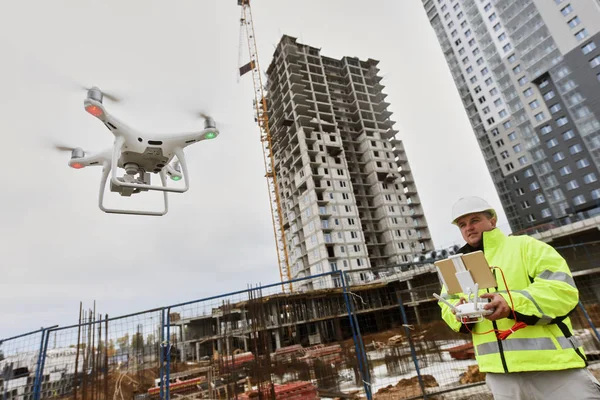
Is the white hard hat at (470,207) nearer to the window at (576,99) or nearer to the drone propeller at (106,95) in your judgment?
the drone propeller at (106,95)

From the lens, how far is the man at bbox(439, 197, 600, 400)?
5.45 ft

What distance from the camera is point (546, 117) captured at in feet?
146

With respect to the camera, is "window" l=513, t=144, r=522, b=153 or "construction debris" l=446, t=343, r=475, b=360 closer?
"construction debris" l=446, t=343, r=475, b=360

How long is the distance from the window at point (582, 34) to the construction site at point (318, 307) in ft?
85.5

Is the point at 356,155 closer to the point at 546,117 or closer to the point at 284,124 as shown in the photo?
the point at 284,124

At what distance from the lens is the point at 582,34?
38500mm

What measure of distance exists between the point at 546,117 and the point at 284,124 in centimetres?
3728

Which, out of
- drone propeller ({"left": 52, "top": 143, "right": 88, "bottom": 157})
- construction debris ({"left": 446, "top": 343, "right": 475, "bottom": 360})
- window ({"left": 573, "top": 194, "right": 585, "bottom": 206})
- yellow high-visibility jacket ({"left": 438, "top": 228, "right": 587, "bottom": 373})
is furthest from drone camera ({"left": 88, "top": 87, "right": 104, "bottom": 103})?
window ({"left": 573, "top": 194, "right": 585, "bottom": 206})

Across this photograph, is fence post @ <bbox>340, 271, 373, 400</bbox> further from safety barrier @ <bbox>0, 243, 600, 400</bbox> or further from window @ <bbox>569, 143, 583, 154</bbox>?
window @ <bbox>569, 143, 583, 154</bbox>

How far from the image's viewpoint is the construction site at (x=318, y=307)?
6.30m

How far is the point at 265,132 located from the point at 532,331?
180 feet

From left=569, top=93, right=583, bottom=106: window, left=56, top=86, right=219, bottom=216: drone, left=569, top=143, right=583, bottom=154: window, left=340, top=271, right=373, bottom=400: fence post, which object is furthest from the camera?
left=569, top=143, right=583, bottom=154: window

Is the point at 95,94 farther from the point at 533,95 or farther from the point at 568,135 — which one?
the point at 533,95

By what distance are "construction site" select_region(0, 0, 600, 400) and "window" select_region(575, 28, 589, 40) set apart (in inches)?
1026
